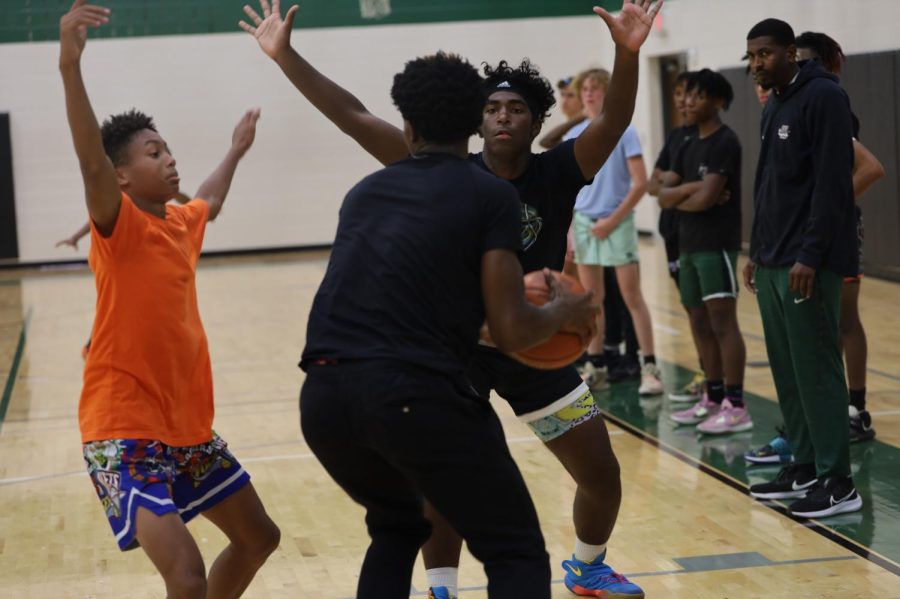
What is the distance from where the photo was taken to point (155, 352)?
3484 mm

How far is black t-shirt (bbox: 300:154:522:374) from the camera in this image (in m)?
2.92

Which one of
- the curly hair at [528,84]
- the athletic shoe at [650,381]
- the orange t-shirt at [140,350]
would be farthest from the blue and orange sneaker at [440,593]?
the athletic shoe at [650,381]

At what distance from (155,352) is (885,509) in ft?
11.0

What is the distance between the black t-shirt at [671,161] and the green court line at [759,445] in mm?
1103

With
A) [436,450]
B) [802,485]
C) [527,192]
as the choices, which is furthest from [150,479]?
[802,485]

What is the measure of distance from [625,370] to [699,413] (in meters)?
1.48

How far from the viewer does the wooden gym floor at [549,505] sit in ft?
15.1

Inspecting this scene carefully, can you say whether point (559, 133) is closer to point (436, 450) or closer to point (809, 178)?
point (809, 178)

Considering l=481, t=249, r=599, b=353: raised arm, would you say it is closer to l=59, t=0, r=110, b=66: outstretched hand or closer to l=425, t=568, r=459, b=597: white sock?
l=59, t=0, r=110, b=66: outstretched hand

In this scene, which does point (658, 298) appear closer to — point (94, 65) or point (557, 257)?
point (557, 257)

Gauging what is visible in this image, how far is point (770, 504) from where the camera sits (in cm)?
543

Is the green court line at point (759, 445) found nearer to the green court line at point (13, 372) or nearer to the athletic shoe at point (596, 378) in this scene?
the athletic shoe at point (596, 378)

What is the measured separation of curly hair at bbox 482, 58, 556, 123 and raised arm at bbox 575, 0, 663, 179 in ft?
0.89

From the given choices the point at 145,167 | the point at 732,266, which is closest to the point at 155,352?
the point at 145,167
